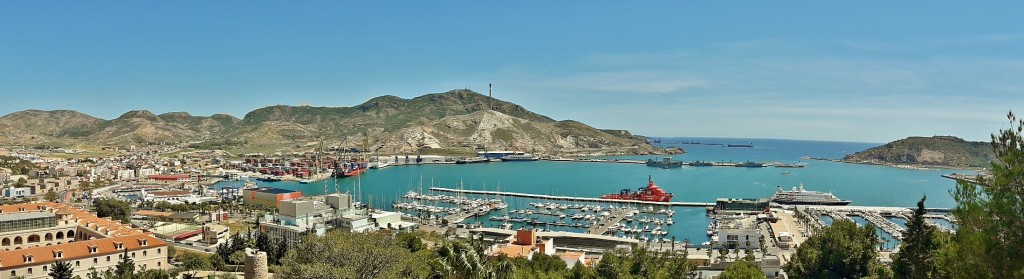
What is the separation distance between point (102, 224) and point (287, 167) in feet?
226

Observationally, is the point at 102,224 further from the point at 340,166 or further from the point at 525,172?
the point at 525,172

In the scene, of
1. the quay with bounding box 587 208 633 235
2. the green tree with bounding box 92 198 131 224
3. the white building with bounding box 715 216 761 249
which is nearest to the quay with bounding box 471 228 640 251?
the white building with bounding box 715 216 761 249

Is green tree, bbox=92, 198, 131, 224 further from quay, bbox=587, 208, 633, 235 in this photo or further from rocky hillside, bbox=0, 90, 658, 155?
rocky hillside, bbox=0, 90, 658, 155

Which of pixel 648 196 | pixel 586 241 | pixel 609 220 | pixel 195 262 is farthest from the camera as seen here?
pixel 648 196

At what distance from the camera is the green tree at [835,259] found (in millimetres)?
23703

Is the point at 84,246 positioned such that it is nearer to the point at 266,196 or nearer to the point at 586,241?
the point at 586,241

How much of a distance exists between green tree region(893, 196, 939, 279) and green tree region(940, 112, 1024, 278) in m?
11.1

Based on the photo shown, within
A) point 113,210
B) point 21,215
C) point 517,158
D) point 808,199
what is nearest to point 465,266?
point 21,215

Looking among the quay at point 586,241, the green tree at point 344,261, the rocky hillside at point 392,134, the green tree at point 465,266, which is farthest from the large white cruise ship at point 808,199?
the rocky hillside at point 392,134

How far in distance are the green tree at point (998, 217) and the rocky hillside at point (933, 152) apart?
123 metres

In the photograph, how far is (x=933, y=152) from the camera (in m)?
117

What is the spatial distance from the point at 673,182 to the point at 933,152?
219 ft

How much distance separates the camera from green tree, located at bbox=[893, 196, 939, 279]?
747 inches

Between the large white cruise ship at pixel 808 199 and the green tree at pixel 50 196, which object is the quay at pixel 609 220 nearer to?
the large white cruise ship at pixel 808 199
